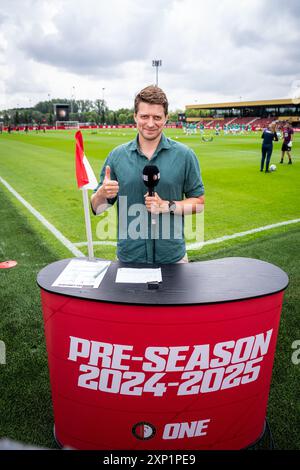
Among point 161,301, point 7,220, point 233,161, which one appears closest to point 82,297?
point 161,301

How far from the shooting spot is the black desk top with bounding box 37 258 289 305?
88.4 inches

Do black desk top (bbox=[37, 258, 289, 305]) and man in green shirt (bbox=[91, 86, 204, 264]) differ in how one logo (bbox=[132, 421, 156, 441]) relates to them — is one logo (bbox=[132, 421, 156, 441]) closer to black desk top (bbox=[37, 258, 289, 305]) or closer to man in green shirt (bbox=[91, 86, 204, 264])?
black desk top (bbox=[37, 258, 289, 305])

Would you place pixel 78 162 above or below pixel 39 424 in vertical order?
above

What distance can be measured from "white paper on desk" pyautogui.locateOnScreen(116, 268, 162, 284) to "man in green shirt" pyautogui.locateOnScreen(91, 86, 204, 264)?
26 centimetres

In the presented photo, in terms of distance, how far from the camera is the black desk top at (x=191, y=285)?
224 centimetres

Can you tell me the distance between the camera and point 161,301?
2.21 meters

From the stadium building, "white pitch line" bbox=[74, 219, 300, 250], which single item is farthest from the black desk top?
the stadium building

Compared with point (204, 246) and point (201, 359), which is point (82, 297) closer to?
point (201, 359)

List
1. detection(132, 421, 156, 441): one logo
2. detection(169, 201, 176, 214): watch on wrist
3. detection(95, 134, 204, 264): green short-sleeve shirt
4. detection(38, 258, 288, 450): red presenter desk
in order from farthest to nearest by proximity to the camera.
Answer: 1. detection(95, 134, 204, 264): green short-sleeve shirt
2. detection(169, 201, 176, 214): watch on wrist
3. detection(132, 421, 156, 441): one logo
4. detection(38, 258, 288, 450): red presenter desk

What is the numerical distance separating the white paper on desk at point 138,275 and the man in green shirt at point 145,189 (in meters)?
0.26

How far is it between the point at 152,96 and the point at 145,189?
0.66 metres

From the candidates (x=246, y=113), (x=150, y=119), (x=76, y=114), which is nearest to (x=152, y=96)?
(x=150, y=119)

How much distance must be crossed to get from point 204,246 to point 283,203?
13.5 feet

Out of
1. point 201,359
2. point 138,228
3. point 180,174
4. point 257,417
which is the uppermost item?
point 180,174
